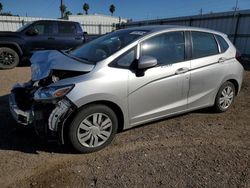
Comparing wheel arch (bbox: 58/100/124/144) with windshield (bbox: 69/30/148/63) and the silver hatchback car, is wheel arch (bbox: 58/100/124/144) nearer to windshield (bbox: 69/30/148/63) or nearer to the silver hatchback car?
the silver hatchback car

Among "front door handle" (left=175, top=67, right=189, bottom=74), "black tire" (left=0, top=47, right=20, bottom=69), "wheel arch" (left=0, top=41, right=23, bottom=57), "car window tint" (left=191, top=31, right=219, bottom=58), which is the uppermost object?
"car window tint" (left=191, top=31, right=219, bottom=58)

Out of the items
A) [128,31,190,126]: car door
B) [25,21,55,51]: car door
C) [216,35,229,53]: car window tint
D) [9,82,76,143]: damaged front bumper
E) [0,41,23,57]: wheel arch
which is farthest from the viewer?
[25,21,55,51]: car door

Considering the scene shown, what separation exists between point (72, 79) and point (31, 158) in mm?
1187

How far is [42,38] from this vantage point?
388 inches

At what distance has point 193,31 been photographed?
4.20m

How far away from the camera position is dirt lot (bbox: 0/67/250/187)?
2789mm

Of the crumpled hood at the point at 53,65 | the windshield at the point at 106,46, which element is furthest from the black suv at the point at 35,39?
the windshield at the point at 106,46

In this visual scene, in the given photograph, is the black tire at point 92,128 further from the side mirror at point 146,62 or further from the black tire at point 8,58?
the black tire at point 8,58

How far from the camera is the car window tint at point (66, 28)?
10320 millimetres

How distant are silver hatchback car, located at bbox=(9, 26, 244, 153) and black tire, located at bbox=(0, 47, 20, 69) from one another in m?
5.57

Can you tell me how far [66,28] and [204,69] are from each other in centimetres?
773

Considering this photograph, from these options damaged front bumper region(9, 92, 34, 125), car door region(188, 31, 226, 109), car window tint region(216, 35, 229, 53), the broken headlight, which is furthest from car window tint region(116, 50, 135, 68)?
car window tint region(216, 35, 229, 53)

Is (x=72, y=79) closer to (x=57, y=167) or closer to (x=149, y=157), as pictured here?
(x=57, y=167)

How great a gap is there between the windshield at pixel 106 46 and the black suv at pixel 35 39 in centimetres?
588
